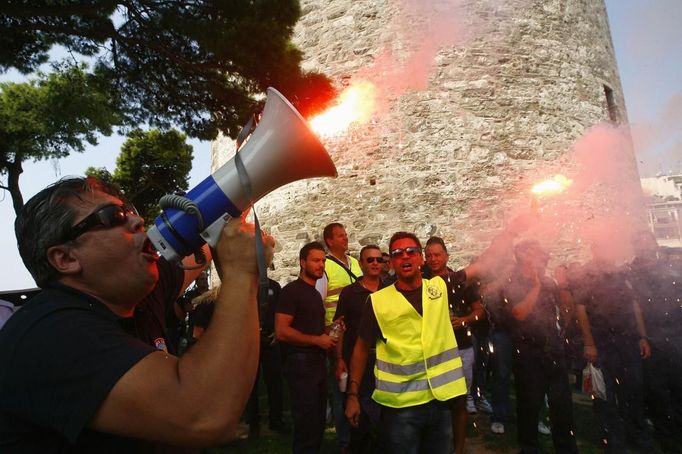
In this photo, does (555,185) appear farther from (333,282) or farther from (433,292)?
(433,292)

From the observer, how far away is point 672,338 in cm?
409

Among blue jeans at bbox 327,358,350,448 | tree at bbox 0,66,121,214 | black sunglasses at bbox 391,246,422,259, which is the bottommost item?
blue jeans at bbox 327,358,350,448

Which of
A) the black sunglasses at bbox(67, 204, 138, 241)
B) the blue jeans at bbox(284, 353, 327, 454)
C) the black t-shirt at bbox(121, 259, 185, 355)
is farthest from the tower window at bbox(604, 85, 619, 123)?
the black sunglasses at bbox(67, 204, 138, 241)

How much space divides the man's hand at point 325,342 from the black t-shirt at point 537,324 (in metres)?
1.54

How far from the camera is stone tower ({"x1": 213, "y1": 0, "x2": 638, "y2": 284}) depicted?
25.5 ft

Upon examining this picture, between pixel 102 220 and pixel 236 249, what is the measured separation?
0.41 m

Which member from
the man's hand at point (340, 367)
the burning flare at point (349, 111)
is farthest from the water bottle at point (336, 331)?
the burning flare at point (349, 111)

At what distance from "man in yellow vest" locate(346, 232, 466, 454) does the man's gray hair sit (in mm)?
1997

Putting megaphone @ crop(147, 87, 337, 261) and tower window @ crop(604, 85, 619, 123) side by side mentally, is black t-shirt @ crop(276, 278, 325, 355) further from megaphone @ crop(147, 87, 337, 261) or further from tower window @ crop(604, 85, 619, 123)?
tower window @ crop(604, 85, 619, 123)

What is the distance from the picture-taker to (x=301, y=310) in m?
3.63

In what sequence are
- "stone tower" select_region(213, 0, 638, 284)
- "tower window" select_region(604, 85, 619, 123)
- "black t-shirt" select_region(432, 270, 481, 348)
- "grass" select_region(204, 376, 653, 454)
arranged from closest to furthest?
1. "grass" select_region(204, 376, 653, 454)
2. "black t-shirt" select_region(432, 270, 481, 348)
3. "stone tower" select_region(213, 0, 638, 284)
4. "tower window" select_region(604, 85, 619, 123)

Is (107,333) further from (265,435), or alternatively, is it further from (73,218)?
(265,435)

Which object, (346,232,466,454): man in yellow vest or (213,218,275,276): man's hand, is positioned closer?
(213,218,275,276): man's hand

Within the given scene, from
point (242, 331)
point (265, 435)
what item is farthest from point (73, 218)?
point (265, 435)
